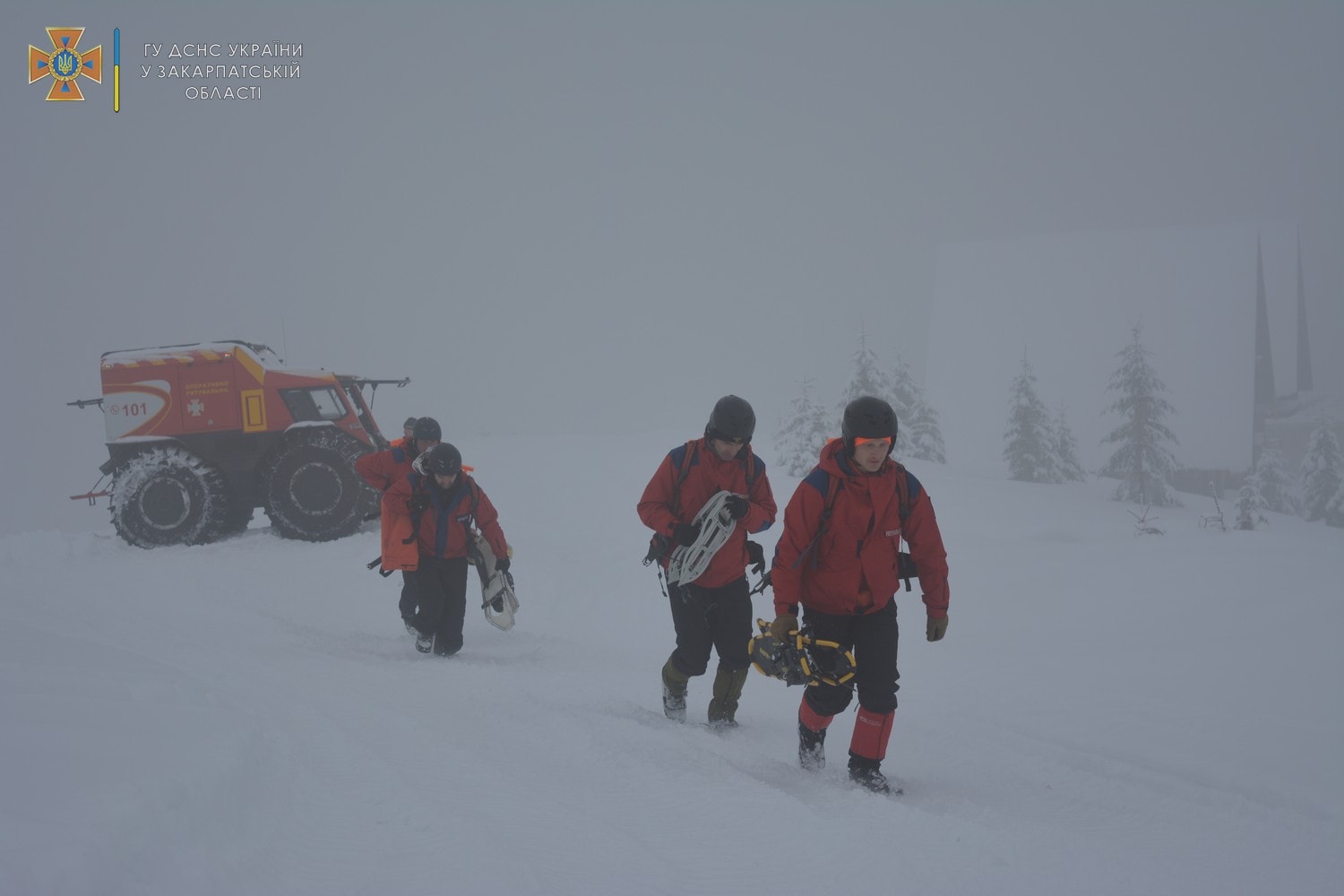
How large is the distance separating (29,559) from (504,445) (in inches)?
517

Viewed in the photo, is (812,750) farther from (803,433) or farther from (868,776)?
(803,433)

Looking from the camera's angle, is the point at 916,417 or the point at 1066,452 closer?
the point at 1066,452

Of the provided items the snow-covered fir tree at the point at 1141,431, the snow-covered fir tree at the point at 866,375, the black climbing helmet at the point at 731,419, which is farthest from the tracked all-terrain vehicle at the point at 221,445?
the snow-covered fir tree at the point at 1141,431

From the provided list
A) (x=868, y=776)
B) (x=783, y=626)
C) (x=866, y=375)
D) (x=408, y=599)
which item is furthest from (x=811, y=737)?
(x=866, y=375)

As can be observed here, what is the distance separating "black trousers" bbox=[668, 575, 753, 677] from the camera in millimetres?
5133

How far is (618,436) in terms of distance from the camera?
26.4 metres

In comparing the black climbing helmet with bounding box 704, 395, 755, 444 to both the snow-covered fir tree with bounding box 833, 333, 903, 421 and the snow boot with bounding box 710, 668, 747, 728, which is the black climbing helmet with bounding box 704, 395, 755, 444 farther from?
the snow-covered fir tree with bounding box 833, 333, 903, 421

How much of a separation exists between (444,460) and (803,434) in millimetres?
16776

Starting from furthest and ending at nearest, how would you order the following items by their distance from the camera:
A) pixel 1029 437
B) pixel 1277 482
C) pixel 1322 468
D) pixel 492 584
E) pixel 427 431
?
pixel 1029 437, pixel 1277 482, pixel 1322 468, pixel 492 584, pixel 427 431

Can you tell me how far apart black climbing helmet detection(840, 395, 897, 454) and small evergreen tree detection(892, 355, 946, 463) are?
23336 millimetres

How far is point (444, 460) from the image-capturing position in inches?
272

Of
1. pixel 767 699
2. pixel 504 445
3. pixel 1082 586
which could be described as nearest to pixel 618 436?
pixel 504 445

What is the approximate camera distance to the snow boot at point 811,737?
14.0ft

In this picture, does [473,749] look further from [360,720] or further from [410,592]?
[410,592]
